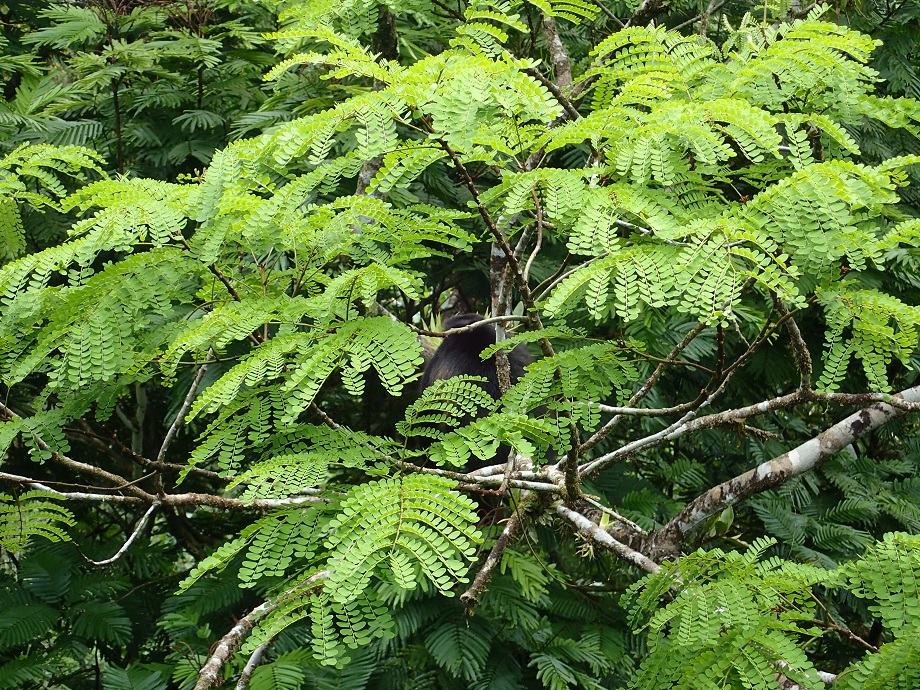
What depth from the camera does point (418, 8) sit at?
3742mm

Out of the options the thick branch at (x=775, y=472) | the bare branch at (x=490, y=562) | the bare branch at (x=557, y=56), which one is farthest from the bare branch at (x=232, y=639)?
the bare branch at (x=557, y=56)

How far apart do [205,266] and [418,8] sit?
6.62 feet

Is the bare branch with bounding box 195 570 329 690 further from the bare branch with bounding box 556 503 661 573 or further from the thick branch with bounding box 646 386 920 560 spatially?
the thick branch with bounding box 646 386 920 560

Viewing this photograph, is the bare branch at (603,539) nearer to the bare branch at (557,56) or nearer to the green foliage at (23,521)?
the green foliage at (23,521)

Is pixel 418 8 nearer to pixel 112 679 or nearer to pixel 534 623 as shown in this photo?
pixel 534 623

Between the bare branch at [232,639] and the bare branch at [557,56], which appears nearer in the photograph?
the bare branch at [232,639]

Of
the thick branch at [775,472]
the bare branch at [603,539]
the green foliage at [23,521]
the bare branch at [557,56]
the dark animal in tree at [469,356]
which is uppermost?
the bare branch at [557,56]

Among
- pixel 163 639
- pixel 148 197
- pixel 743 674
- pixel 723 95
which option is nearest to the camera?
pixel 743 674

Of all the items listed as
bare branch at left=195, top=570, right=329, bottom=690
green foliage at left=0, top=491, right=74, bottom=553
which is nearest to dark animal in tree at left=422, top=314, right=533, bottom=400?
green foliage at left=0, top=491, right=74, bottom=553

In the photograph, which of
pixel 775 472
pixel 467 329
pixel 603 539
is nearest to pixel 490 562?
pixel 603 539

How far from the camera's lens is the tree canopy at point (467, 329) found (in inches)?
74.9

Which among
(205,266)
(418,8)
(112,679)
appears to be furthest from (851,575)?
(418,8)

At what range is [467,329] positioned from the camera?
2225mm

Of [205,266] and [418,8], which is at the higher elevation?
[418,8]
